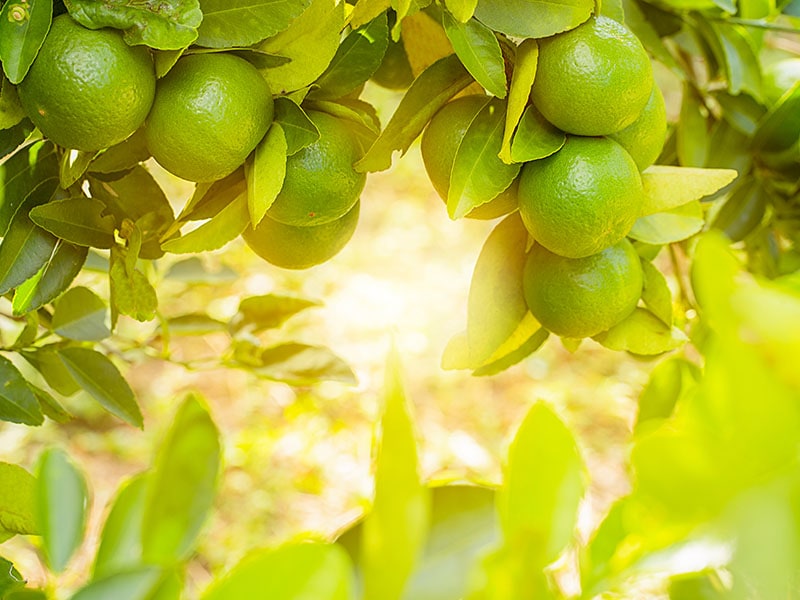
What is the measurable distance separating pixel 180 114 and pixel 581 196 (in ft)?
0.75

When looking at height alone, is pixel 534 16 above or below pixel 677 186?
above

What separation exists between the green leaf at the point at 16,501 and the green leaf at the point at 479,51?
322mm

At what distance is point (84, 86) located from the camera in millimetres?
427

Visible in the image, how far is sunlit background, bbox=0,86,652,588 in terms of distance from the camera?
2.11 m

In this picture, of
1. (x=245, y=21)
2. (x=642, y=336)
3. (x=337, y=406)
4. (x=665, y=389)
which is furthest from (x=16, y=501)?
(x=337, y=406)

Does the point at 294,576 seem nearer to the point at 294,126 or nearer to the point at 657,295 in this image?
the point at 294,126

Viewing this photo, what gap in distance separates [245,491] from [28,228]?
178 centimetres

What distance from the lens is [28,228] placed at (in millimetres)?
494

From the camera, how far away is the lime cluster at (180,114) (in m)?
0.43

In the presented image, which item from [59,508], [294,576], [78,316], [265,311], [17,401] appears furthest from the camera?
[265,311]

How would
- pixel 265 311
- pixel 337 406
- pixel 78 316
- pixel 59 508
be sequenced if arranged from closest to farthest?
1. pixel 59 508
2. pixel 78 316
3. pixel 265 311
4. pixel 337 406

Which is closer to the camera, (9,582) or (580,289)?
(9,582)

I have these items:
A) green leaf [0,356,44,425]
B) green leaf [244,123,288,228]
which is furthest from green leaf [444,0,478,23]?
green leaf [0,356,44,425]

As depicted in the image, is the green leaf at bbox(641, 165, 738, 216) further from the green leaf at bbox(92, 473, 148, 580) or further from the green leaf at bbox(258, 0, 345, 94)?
the green leaf at bbox(92, 473, 148, 580)
